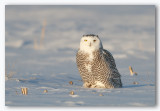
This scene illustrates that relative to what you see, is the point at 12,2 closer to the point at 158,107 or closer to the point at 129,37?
the point at 158,107

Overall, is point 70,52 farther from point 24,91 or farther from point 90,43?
point 24,91

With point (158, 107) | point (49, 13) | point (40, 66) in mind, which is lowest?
point (158, 107)

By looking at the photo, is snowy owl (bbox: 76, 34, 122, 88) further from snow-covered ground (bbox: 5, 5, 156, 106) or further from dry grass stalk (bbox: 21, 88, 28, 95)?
dry grass stalk (bbox: 21, 88, 28, 95)

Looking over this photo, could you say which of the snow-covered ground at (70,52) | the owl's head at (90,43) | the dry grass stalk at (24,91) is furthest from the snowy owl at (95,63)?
the dry grass stalk at (24,91)

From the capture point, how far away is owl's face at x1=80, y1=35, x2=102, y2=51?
6.70m

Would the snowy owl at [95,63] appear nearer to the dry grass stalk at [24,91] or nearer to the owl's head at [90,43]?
the owl's head at [90,43]

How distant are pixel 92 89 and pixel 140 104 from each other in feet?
5.03

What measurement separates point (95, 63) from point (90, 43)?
1.14 feet

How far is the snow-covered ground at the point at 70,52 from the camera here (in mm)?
5817

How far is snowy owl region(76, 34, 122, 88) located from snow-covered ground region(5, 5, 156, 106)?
27 centimetres

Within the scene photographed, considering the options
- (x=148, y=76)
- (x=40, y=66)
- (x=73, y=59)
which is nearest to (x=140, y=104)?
(x=148, y=76)

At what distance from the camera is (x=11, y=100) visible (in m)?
5.49

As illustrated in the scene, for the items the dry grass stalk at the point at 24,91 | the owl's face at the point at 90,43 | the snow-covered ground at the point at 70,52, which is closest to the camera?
the snow-covered ground at the point at 70,52

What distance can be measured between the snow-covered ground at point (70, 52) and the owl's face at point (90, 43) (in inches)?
27.1
